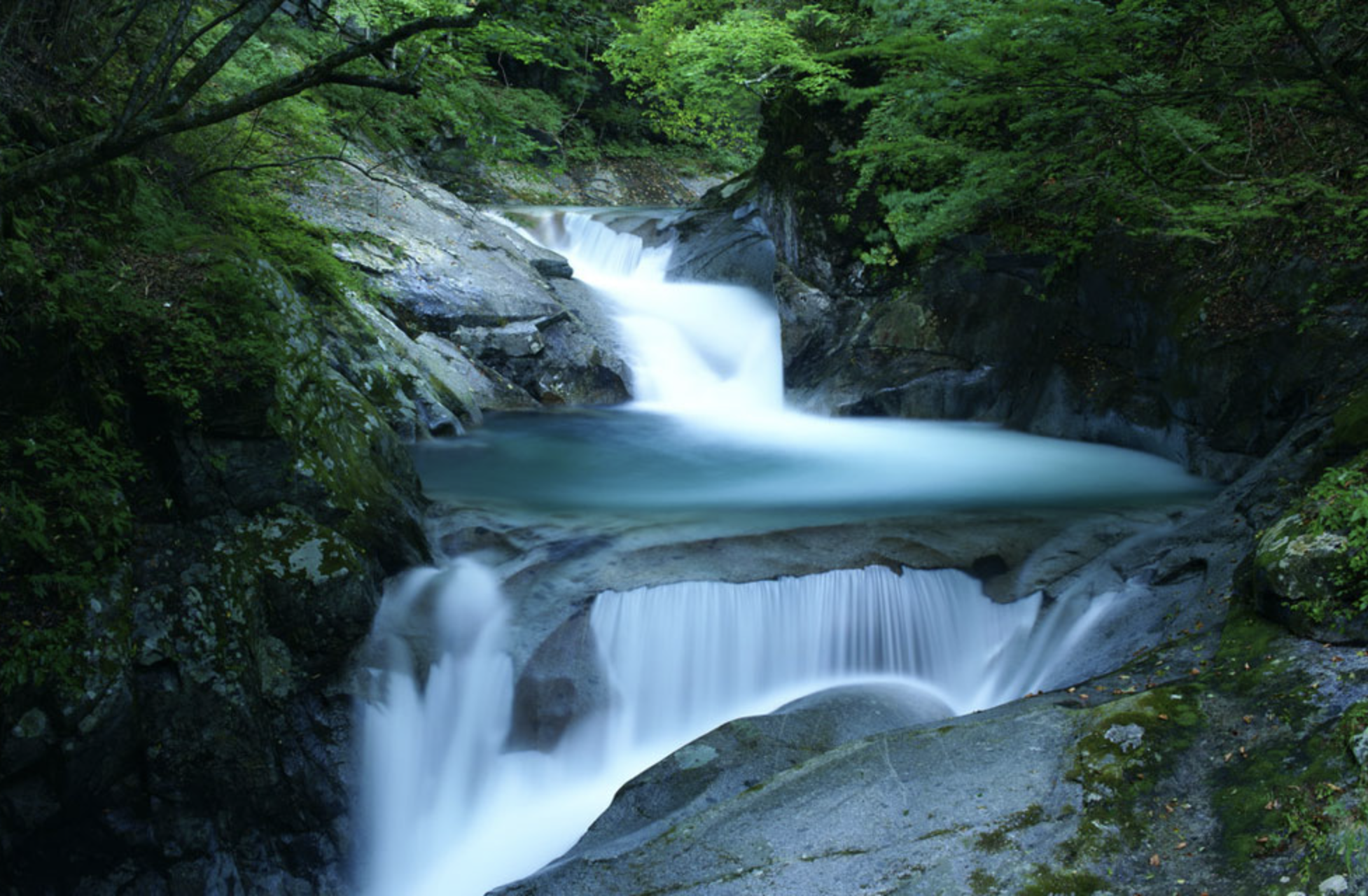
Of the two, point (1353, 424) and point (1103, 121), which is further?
point (1103, 121)

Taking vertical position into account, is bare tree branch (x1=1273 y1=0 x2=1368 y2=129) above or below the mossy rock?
above

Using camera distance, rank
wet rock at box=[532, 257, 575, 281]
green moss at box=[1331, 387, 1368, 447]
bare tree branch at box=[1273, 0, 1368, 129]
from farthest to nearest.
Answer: wet rock at box=[532, 257, 575, 281] → green moss at box=[1331, 387, 1368, 447] → bare tree branch at box=[1273, 0, 1368, 129]

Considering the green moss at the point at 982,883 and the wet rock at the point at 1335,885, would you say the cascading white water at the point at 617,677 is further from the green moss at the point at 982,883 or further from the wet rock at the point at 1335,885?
the wet rock at the point at 1335,885

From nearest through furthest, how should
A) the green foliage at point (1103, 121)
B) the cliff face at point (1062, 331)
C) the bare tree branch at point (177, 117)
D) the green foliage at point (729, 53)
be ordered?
1. the bare tree branch at point (177, 117)
2. the green foliage at point (1103, 121)
3. the cliff face at point (1062, 331)
4. the green foliage at point (729, 53)

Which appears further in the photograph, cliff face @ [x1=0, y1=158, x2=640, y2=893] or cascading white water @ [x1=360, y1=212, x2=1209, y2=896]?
cascading white water @ [x1=360, y1=212, x2=1209, y2=896]

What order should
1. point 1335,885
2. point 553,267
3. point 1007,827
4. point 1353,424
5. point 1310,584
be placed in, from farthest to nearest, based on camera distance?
point 553,267
point 1353,424
point 1310,584
point 1007,827
point 1335,885

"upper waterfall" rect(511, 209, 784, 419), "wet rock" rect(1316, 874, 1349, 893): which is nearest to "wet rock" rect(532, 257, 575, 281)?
"upper waterfall" rect(511, 209, 784, 419)

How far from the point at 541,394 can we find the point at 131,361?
7.67 metres

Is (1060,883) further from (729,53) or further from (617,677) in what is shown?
(729,53)

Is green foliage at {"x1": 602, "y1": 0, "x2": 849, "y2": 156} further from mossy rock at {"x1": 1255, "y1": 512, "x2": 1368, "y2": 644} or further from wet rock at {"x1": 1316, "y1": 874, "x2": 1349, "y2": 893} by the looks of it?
wet rock at {"x1": 1316, "y1": 874, "x2": 1349, "y2": 893}

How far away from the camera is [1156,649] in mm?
4730

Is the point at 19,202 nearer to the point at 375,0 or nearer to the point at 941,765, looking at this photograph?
the point at 375,0

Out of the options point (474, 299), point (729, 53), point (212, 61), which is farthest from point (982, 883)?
point (729, 53)

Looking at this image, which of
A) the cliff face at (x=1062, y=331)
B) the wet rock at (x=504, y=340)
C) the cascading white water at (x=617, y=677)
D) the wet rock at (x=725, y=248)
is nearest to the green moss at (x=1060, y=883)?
the cascading white water at (x=617, y=677)
